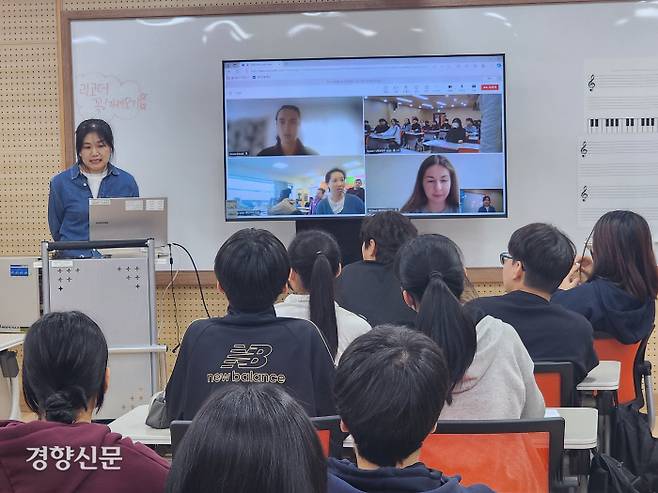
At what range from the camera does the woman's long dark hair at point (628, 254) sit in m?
3.08

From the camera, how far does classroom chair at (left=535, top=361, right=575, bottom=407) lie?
2.17 m

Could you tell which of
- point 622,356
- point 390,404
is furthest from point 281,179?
point 390,404

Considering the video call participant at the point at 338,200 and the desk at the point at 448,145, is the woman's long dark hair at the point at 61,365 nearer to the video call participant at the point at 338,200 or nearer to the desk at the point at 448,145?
the video call participant at the point at 338,200

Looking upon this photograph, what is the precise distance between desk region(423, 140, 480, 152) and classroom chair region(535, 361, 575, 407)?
255 cm

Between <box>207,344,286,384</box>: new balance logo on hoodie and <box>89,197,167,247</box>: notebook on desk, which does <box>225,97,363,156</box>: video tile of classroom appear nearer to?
<box>89,197,167,247</box>: notebook on desk

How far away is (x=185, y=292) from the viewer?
5.04 m

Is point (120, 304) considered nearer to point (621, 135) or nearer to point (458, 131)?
point (458, 131)

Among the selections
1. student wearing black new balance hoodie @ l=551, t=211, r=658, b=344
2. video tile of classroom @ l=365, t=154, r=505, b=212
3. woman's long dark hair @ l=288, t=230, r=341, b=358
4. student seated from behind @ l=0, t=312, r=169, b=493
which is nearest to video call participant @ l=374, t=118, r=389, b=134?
video tile of classroom @ l=365, t=154, r=505, b=212

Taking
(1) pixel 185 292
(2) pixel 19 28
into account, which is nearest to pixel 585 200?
(1) pixel 185 292

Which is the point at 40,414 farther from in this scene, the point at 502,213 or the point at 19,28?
the point at 19,28

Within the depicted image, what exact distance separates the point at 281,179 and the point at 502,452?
131 inches

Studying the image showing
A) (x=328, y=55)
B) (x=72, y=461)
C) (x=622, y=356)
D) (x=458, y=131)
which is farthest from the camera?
(x=328, y=55)

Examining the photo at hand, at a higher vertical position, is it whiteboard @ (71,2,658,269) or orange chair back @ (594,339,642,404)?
whiteboard @ (71,2,658,269)

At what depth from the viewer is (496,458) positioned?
154 centimetres
